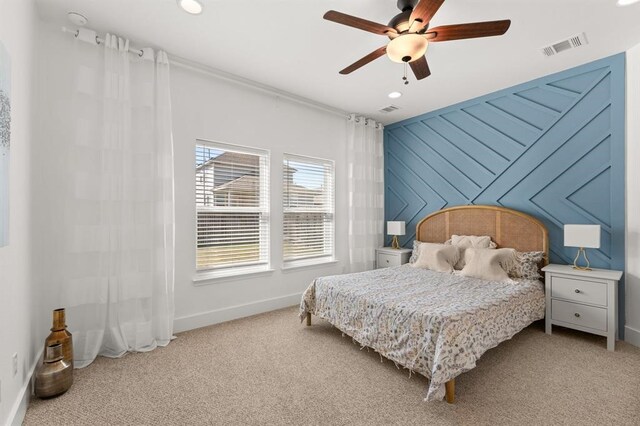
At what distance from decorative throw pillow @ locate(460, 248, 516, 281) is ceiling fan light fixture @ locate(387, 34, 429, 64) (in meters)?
2.27

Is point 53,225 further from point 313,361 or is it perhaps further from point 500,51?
point 500,51

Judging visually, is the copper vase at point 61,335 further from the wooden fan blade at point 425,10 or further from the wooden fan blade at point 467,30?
the wooden fan blade at point 467,30

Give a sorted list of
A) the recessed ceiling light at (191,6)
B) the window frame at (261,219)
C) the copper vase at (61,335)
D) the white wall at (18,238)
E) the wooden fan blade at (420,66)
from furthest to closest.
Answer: the window frame at (261,219), the wooden fan blade at (420,66), the recessed ceiling light at (191,6), the copper vase at (61,335), the white wall at (18,238)

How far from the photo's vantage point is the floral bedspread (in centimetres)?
193

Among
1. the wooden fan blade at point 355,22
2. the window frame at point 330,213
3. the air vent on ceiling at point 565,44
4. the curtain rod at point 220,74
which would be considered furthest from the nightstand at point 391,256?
the wooden fan blade at point 355,22

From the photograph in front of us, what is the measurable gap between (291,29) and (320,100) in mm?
1583

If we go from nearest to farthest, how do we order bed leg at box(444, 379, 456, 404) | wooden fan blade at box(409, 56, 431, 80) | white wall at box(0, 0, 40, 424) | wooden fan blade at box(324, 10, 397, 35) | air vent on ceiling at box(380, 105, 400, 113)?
white wall at box(0, 0, 40, 424), wooden fan blade at box(324, 10, 397, 35), bed leg at box(444, 379, 456, 404), wooden fan blade at box(409, 56, 431, 80), air vent on ceiling at box(380, 105, 400, 113)

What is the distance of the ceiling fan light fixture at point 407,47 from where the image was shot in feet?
6.42

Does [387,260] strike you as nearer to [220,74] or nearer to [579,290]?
[579,290]

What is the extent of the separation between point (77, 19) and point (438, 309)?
Result: 145 inches

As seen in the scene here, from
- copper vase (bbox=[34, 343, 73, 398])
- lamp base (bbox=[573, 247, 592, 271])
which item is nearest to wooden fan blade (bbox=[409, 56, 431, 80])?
lamp base (bbox=[573, 247, 592, 271])

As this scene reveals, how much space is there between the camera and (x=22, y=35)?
192cm

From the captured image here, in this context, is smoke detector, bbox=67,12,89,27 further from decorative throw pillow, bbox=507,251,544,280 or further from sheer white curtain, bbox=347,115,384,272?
decorative throw pillow, bbox=507,251,544,280

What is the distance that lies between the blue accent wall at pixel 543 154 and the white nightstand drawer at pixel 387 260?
0.73m
